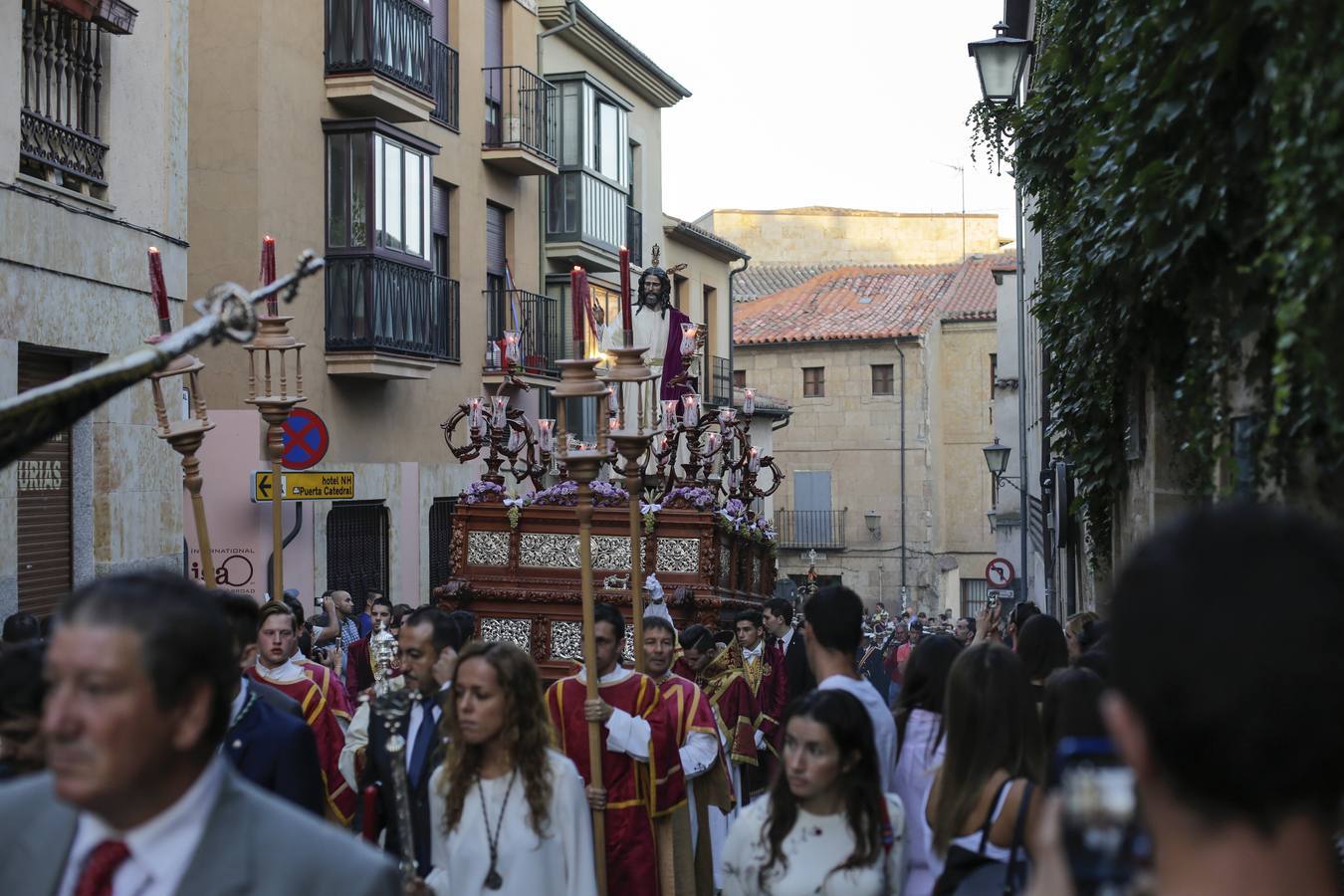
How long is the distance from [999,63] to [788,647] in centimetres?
491

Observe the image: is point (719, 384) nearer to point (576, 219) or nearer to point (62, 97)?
point (576, 219)

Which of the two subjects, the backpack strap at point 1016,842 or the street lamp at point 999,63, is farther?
the street lamp at point 999,63

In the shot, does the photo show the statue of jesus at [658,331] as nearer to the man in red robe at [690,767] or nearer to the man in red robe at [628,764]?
the man in red robe at [690,767]

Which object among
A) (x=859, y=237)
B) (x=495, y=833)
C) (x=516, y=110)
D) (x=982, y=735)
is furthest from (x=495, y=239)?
(x=859, y=237)

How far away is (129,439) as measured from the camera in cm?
1334

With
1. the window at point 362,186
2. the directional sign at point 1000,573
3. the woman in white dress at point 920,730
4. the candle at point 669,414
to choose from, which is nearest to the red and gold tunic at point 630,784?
the woman in white dress at point 920,730

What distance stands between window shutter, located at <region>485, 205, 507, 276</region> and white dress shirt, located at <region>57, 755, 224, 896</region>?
74.6ft

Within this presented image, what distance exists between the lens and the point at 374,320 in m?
20.1

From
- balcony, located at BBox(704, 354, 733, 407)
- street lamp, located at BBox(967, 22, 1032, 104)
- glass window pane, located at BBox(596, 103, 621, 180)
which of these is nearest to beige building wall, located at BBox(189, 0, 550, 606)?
glass window pane, located at BBox(596, 103, 621, 180)

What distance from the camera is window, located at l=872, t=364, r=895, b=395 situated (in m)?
48.0

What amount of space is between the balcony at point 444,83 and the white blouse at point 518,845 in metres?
17.8

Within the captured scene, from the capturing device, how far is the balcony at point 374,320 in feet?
65.8

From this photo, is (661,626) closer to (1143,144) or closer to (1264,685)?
(1143,144)

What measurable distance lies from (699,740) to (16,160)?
687 cm
